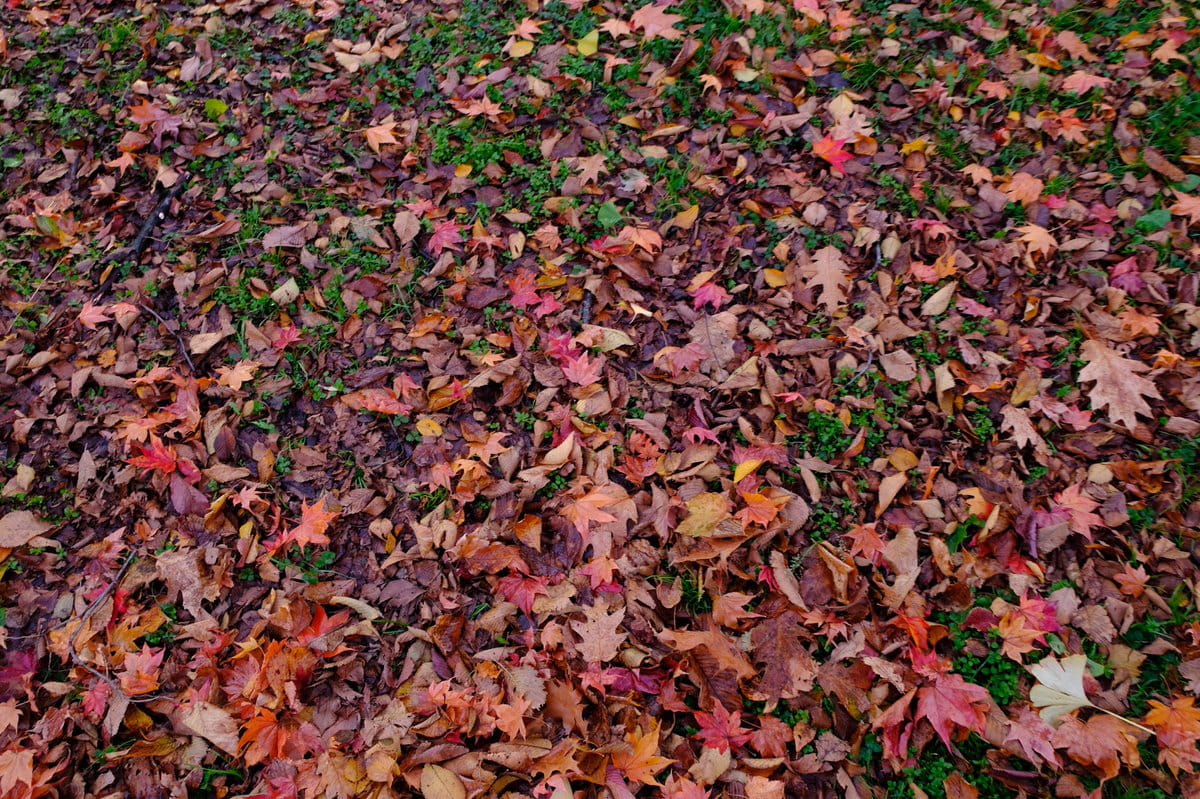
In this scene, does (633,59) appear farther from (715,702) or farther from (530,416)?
(715,702)

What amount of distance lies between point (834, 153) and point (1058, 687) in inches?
87.0

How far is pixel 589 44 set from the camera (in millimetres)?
3559

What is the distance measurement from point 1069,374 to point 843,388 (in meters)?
0.83

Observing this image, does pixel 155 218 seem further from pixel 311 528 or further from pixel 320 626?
pixel 320 626

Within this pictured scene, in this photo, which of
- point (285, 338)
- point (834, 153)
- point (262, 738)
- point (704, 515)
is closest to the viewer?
point (262, 738)

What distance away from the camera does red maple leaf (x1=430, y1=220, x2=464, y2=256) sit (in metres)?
3.02

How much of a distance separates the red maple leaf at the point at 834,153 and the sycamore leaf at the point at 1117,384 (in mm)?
1232

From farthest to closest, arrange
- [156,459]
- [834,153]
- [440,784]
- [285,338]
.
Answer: [834,153], [285,338], [156,459], [440,784]

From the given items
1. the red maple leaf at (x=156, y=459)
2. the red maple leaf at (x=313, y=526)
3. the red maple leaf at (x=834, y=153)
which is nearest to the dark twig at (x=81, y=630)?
the red maple leaf at (x=156, y=459)

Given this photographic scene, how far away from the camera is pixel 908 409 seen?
2.62 m

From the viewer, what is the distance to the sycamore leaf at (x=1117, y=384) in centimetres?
251

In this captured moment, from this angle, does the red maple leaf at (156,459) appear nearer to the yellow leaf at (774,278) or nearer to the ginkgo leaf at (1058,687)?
the yellow leaf at (774,278)

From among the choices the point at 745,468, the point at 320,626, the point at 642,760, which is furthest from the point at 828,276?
the point at 320,626

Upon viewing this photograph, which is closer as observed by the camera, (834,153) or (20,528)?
(20,528)
